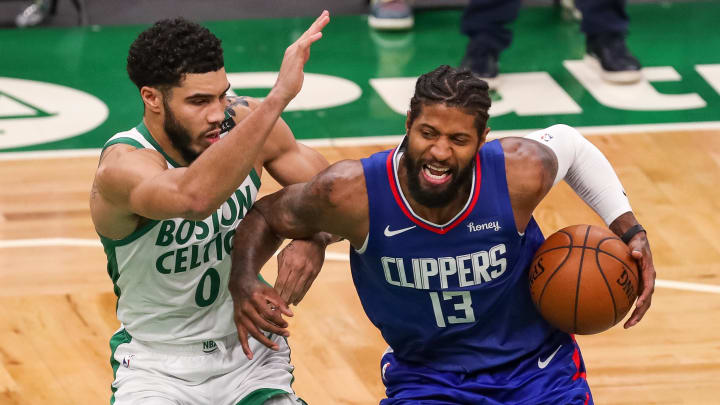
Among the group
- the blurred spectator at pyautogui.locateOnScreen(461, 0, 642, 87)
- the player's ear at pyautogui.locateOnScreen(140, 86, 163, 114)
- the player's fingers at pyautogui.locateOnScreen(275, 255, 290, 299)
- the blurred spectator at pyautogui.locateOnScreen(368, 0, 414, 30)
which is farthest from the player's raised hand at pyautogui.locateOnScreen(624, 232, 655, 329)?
the blurred spectator at pyautogui.locateOnScreen(368, 0, 414, 30)

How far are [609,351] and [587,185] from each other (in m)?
1.56

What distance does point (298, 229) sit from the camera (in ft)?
14.1

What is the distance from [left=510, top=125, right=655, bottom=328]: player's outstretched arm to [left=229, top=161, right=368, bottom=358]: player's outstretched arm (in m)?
0.69

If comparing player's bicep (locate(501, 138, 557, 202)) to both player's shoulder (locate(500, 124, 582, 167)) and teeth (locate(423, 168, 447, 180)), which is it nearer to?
player's shoulder (locate(500, 124, 582, 167))

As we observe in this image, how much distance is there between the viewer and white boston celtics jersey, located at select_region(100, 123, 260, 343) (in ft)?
14.2

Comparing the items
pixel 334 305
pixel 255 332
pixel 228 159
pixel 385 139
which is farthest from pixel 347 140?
pixel 228 159

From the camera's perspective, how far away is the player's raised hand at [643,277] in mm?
4332

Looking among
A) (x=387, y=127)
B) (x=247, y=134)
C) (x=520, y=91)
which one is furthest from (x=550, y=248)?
(x=520, y=91)

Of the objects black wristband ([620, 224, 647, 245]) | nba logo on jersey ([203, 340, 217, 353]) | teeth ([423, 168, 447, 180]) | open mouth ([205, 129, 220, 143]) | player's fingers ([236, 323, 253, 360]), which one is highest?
open mouth ([205, 129, 220, 143])

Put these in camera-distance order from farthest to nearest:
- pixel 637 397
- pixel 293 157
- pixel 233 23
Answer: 1. pixel 233 23
2. pixel 637 397
3. pixel 293 157

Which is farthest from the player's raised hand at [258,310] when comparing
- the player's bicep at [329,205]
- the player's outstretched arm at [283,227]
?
the player's bicep at [329,205]

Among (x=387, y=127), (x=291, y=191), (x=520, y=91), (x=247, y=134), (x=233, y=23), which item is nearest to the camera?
(x=247, y=134)

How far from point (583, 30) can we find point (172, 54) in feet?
18.4

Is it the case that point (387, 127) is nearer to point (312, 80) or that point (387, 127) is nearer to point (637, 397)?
point (312, 80)
